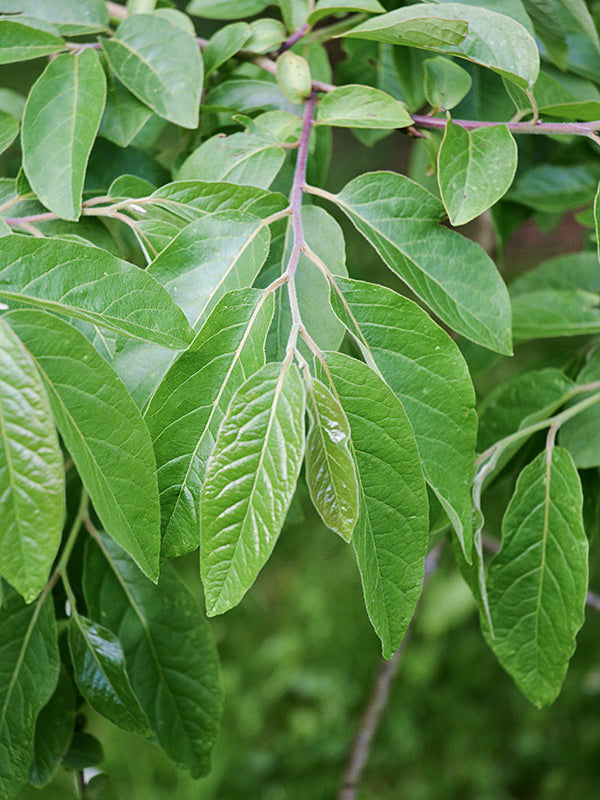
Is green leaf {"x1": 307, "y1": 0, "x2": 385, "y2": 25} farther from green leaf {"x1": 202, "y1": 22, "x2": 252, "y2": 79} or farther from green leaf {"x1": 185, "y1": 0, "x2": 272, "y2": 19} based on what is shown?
green leaf {"x1": 185, "y1": 0, "x2": 272, "y2": 19}

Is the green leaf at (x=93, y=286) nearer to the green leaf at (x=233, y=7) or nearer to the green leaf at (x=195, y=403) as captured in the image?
the green leaf at (x=195, y=403)

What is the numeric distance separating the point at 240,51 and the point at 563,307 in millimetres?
386

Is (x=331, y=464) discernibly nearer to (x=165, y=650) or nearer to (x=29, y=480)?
(x=29, y=480)

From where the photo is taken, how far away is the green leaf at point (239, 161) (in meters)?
0.57

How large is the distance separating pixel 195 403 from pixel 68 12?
390 millimetres

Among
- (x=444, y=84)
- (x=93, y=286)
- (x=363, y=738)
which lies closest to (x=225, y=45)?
(x=444, y=84)

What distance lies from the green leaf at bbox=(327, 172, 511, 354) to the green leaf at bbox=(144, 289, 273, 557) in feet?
0.44

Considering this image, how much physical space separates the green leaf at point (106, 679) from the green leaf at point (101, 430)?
0.22m

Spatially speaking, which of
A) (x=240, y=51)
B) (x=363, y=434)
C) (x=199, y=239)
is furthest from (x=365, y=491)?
(x=240, y=51)

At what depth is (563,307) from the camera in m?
0.74

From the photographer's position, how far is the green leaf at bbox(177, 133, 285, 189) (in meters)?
0.57

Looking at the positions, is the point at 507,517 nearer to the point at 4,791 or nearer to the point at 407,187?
the point at 407,187

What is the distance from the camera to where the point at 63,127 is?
0.56m

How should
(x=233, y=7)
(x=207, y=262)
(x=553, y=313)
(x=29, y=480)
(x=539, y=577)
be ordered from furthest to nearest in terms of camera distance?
1. (x=233, y=7)
2. (x=553, y=313)
3. (x=539, y=577)
4. (x=207, y=262)
5. (x=29, y=480)
